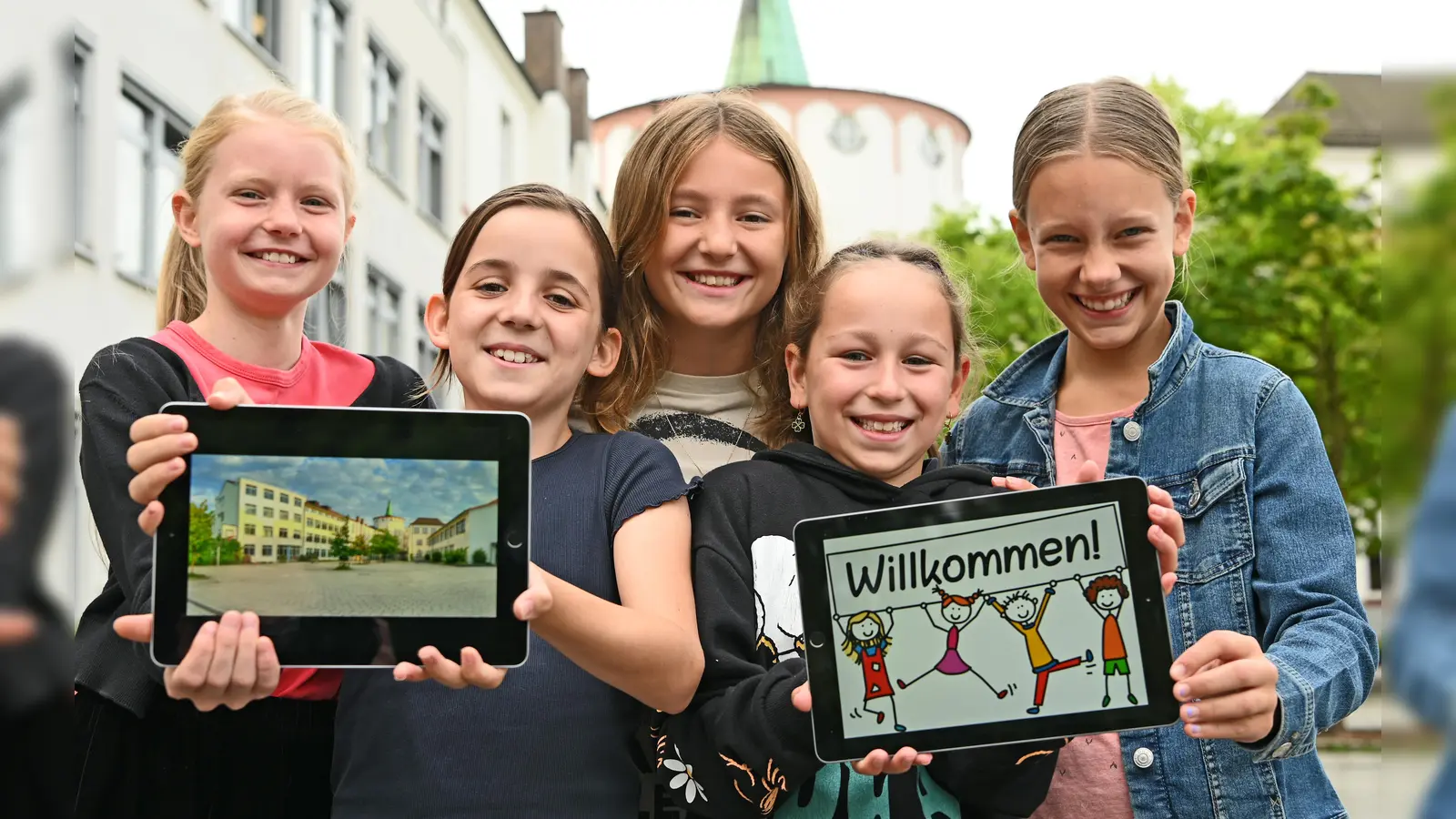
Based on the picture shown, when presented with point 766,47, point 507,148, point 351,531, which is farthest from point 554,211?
point 766,47

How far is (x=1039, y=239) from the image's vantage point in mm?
2617

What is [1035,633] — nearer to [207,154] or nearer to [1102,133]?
[1102,133]

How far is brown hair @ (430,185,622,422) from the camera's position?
2500mm

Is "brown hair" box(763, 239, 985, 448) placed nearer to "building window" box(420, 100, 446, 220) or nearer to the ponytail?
the ponytail

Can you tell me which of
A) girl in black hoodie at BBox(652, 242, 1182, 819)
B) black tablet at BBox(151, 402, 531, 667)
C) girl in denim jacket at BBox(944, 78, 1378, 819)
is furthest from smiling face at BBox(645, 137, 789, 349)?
black tablet at BBox(151, 402, 531, 667)

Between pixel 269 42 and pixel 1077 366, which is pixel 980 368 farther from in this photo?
pixel 269 42

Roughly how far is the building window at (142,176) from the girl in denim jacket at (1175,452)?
6292 mm

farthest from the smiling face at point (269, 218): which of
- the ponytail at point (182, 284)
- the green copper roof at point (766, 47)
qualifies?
the green copper roof at point (766, 47)

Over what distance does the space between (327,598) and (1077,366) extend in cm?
157

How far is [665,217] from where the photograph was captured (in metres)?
2.79

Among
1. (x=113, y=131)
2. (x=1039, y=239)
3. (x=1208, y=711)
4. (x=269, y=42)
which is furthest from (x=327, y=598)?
(x=269, y=42)

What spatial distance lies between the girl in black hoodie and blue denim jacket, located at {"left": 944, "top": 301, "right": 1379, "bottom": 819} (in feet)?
1.21

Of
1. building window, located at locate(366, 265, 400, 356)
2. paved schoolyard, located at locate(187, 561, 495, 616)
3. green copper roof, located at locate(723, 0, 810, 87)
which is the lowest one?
paved schoolyard, located at locate(187, 561, 495, 616)

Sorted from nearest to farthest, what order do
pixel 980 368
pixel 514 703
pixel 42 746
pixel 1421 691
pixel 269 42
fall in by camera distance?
pixel 1421 691, pixel 42 746, pixel 514 703, pixel 980 368, pixel 269 42
